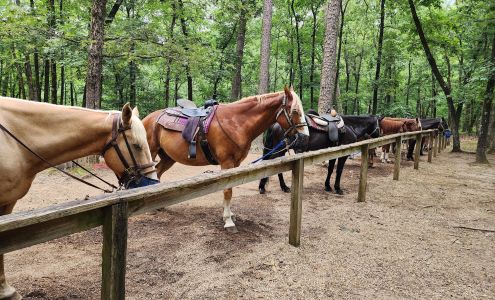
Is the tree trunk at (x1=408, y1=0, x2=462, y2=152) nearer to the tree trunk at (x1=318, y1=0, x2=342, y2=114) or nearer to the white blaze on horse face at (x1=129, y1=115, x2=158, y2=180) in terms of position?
the tree trunk at (x1=318, y1=0, x2=342, y2=114)

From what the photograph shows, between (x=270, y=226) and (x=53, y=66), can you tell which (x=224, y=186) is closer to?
(x=270, y=226)

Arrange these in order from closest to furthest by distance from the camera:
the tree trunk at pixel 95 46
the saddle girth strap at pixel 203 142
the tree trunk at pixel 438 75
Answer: the saddle girth strap at pixel 203 142 < the tree trunk at pixel 95 46 < the tree trunk at pixel 438 75

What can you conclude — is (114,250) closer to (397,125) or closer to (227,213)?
(227,213)

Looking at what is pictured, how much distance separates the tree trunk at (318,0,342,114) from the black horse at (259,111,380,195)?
50.6 inches

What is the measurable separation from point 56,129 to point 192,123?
2.34 metres

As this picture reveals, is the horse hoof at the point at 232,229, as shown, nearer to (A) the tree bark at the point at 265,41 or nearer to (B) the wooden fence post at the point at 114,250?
(B) the wooden fence post at the point at 114,250

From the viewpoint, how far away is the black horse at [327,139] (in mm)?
6750

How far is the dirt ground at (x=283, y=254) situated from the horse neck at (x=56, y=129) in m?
1.22

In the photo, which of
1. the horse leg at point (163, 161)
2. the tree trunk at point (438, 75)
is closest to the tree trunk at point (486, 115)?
the tree trunk at point (438, 75)

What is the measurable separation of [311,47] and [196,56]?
61.9 feet

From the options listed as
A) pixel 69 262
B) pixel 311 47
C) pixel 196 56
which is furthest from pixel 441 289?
pixel 311 47

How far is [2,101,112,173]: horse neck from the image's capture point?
258 cm

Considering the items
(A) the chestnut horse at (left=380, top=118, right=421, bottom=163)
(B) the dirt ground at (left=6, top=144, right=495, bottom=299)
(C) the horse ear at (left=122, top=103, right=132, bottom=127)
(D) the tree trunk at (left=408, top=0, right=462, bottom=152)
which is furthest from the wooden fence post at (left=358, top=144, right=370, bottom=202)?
(D) the tree trunk at (left=408, top=0, right=462, bottom=152)

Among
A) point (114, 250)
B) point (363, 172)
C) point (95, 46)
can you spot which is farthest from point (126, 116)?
point (95, 46)
